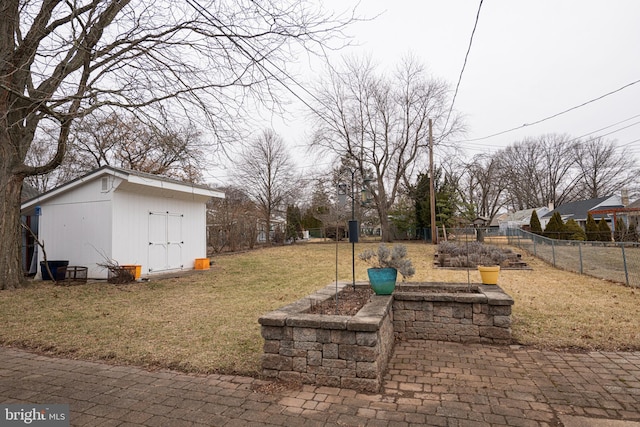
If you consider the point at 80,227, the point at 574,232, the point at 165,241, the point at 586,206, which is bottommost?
the point at 574,232

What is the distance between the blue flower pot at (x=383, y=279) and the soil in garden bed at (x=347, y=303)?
219 mm

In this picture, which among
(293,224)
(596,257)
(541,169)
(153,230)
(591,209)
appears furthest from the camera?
(541,169)

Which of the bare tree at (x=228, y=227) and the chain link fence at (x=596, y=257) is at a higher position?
the bare tree at (x=228, y=227)

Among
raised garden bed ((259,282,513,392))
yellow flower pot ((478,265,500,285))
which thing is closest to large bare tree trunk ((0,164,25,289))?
raised garden bed ((259,282,513,392))

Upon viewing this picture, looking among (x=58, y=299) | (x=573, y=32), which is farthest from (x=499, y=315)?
(x=58, y=299)

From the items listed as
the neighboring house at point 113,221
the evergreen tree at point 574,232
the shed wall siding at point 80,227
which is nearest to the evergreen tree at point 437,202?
the evergreen tree at point 574,232

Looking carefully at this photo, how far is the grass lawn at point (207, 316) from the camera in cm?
372

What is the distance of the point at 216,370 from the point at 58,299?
17.0 ft

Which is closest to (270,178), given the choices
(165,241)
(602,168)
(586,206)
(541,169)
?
(165,241)

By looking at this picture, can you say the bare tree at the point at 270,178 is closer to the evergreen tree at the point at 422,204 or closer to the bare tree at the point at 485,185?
the evergreen tree at the point at 422,204

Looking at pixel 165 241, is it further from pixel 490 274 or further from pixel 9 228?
pixel 490 274

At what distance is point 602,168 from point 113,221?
138 feet

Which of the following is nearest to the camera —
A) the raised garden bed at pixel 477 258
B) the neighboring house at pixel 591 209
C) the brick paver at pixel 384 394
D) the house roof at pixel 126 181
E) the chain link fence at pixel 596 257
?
the brick paver at pixel 384 394

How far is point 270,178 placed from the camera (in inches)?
1009
